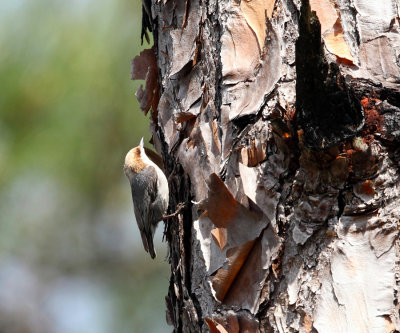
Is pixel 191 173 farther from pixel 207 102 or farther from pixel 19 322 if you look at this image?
pixel 19 322

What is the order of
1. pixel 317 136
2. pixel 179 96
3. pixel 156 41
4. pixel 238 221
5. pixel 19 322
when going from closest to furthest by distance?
pixel 317 136
pixel 238 221
pixel 179 96
pixel 156 41
pixel 19 322

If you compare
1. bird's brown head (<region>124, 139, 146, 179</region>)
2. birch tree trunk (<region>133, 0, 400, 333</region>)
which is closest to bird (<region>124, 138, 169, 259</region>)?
Result: bird's brown head (<region>124, 139, 146, 179</region>)

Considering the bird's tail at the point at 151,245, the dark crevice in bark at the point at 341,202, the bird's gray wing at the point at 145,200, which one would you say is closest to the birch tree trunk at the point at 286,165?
the dark crevice in bark at the point at 341,202

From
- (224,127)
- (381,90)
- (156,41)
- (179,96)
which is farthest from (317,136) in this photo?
(156,41)

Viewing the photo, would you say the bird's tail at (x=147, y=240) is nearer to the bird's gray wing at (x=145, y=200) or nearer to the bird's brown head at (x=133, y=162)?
the bird's gray wing at (x=145, y=200)

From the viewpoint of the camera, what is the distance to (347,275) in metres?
1.16

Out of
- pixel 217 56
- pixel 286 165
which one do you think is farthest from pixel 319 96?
pixel 217 56

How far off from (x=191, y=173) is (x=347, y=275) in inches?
21.6

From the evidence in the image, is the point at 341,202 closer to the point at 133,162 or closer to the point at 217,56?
the point at 217,56

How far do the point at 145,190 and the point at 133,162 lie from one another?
230mm

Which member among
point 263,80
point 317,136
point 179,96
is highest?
point 179,96

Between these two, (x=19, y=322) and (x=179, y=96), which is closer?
(x=179, y=96)

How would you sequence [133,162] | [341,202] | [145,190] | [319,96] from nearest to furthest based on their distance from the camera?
1. [319,96]
2. [341,202]
3. [133,162]
4. [145,190]

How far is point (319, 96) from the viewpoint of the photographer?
1.08 meters
